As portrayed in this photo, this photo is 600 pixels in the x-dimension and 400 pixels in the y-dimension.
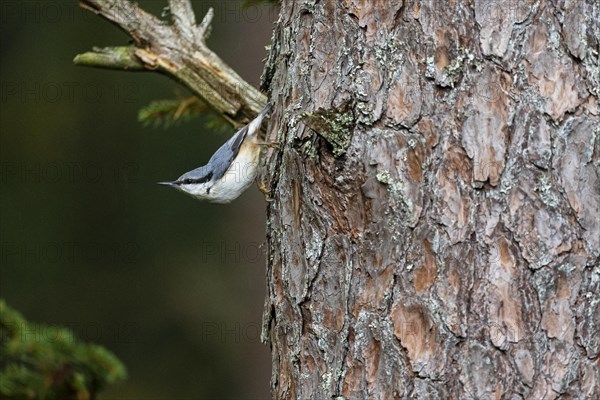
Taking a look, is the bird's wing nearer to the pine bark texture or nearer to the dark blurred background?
the pine bark texture

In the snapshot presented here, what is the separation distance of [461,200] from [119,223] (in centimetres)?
503

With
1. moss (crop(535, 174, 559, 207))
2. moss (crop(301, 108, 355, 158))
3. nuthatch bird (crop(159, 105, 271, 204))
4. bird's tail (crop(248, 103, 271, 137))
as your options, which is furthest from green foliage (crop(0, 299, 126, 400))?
moss (crop(535, 174, 559, 207))

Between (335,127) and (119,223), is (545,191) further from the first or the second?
(119,223)

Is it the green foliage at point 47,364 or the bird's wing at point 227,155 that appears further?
the green foliage at point 47,364

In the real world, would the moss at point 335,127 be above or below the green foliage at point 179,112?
below

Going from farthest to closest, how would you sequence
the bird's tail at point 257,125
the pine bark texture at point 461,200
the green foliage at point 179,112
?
the green foliage at point 179,112 < the bird's tail at point 257,125 < the pine bark texture at point 461,200

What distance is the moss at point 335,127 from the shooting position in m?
1.59

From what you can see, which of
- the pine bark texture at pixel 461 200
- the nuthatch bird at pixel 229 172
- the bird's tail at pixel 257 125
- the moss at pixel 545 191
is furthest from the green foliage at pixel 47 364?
the moss at pixel 545 191

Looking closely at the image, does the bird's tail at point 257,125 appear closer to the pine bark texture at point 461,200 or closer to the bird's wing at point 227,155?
the bird's wing at point 227,155

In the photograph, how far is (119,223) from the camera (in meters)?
6.20

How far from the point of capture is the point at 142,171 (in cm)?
613

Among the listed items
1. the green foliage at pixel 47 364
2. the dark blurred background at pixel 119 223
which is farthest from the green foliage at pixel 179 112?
the dark blurred background at pixel 119 223

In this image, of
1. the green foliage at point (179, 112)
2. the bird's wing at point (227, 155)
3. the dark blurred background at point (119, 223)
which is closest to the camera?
the bird's wing at point (227, 155)

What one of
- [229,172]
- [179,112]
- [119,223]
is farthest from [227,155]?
[119,223]
